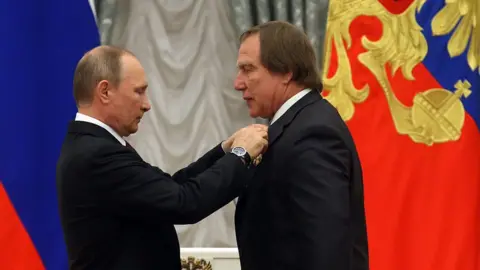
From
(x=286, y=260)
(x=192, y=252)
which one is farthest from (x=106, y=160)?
(x=192, y=252)

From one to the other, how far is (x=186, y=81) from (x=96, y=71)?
1.46 meters

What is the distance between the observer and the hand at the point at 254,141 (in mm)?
1705

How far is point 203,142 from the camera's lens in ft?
10.5

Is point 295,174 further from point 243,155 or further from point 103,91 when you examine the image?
point 103,91

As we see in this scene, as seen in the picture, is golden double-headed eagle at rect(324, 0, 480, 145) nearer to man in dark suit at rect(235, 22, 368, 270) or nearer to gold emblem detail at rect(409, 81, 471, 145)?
gold emblem detail at rect(409, 81, 471, 145)

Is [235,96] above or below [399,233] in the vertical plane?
above

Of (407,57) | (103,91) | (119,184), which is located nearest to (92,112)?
(103,91)

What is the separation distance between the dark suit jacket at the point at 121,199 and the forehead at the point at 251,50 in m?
0.26

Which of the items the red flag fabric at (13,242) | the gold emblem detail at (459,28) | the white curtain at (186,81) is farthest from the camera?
the white curtain at (186,81)

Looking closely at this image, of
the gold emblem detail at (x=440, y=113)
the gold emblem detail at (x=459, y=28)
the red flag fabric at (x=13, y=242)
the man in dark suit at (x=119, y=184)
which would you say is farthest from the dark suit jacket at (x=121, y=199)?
the gold emblem detail at (x=459, y=28)

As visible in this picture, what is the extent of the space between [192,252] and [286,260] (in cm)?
149

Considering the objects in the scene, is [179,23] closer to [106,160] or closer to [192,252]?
[192,252]

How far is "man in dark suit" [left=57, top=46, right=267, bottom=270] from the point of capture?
1695 mm

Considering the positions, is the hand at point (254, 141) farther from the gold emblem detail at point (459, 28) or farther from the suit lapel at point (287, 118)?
the gold emblem detail at point (459, 28)
